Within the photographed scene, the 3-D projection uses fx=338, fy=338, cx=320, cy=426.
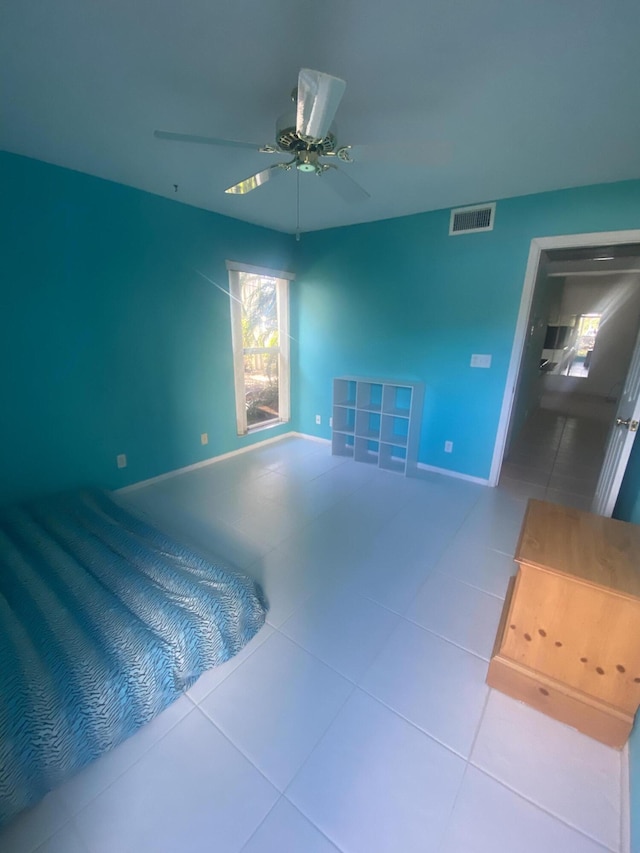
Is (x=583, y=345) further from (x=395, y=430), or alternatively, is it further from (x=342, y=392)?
(x=342, y=392)

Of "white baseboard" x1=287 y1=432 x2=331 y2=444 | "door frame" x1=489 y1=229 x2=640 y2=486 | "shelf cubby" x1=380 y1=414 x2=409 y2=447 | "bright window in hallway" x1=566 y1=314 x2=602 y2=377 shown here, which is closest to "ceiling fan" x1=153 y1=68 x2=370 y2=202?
"door frame" x1=489 y1=229 x2=640 y2=486

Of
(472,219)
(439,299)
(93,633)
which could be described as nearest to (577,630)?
(93,633)

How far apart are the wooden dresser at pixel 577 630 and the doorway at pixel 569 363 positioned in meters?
1.29

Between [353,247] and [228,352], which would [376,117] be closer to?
[353,247]

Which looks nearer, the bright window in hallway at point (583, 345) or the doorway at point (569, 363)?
the doorway at point (569, 363)

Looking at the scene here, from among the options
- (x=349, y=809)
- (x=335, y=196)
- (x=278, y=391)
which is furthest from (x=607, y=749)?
(x=278, y=391)

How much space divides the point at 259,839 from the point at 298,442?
350 centimetres

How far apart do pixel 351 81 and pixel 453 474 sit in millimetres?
3007

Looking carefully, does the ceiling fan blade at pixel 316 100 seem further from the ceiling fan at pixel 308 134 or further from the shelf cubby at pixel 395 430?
the shelf cubby at pixel 395 430

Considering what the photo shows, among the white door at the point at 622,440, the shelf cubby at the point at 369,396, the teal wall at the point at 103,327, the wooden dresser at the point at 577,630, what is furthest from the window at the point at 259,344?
the white door at the point at 622,440

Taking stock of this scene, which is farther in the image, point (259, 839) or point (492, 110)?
point (492, 110)

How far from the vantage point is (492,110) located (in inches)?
61.1

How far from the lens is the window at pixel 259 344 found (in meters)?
3.58

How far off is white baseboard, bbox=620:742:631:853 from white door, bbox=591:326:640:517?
1503mm
